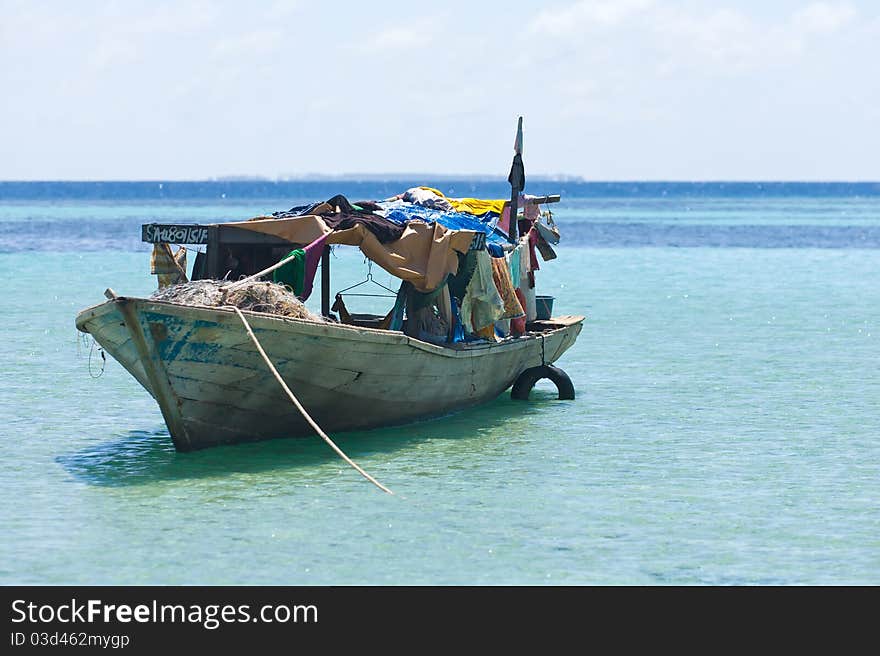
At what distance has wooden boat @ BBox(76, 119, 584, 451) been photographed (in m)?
12.8

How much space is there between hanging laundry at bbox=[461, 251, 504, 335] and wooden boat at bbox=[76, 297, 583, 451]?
1.13 meters

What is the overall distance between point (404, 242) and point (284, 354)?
267 cm

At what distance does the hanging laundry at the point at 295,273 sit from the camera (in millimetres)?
14641

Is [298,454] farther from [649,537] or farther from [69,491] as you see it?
[649,537]

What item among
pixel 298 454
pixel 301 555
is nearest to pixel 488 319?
pixel 298 454

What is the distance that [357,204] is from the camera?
16.4 metres

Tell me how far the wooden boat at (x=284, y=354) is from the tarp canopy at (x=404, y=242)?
0.04ft

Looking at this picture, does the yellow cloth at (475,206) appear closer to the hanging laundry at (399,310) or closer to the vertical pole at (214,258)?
the hanging laundry at (399,310)

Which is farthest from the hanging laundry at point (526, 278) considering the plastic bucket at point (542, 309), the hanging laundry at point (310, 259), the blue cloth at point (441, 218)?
the hanging laundry at point (310, 259)

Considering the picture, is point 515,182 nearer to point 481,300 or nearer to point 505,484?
point 481,300

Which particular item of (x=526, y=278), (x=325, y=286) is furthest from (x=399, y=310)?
(x=526, y=278)

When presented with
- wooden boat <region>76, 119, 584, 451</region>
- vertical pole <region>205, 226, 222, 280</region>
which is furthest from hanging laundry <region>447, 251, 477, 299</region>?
vertical pole <region>205, 226, 222, 280</region>

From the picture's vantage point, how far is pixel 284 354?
522 inches
